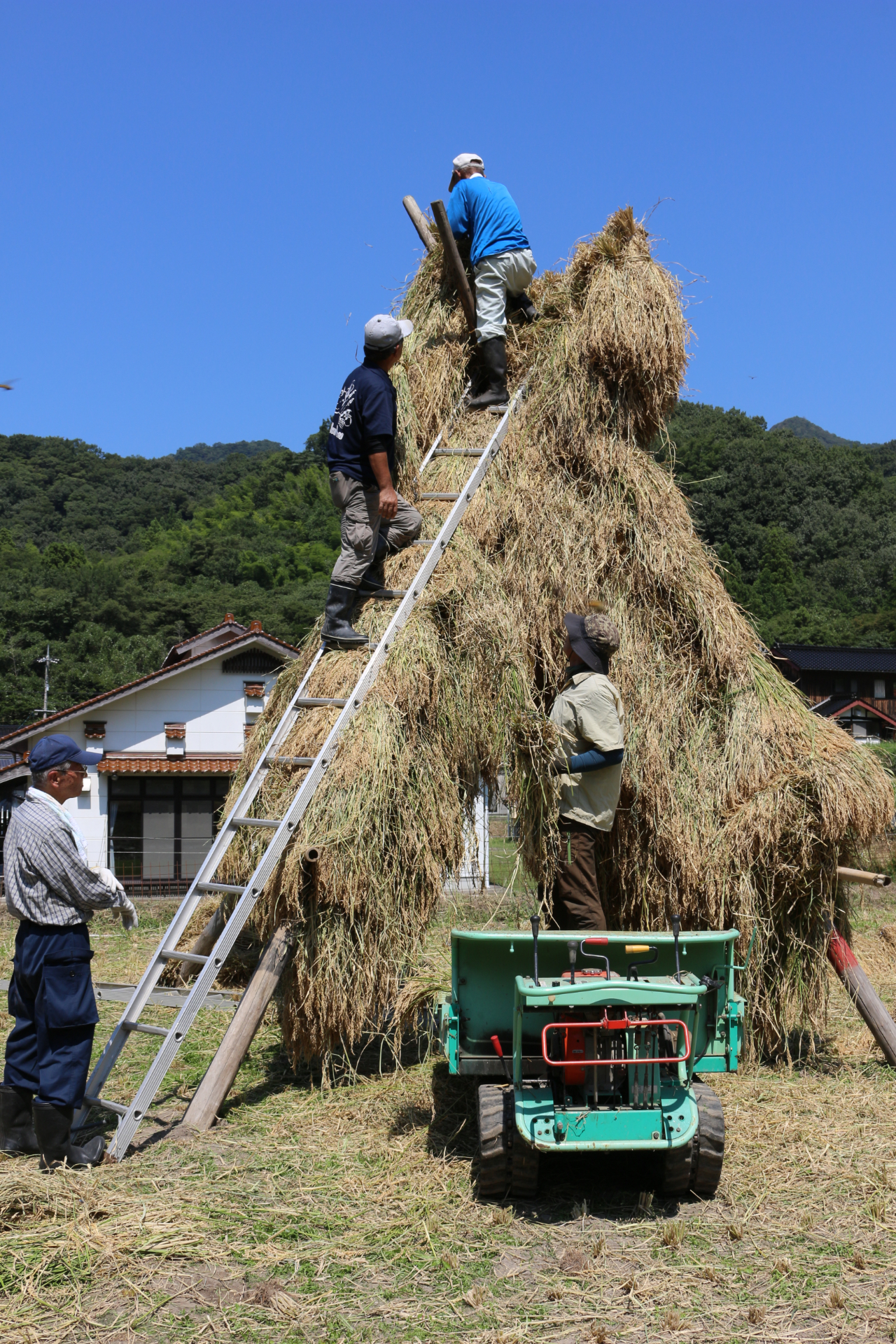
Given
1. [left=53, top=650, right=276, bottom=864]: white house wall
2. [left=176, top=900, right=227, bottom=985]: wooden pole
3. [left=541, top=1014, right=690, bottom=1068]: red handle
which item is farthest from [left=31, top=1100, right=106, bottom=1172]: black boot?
[left=53, top=650, right=276, bottom=864]: white house wall

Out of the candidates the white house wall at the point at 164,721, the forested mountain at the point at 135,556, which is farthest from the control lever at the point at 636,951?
the forested mountain at the point at 135,556

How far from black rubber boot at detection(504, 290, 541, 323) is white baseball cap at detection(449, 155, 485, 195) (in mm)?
881

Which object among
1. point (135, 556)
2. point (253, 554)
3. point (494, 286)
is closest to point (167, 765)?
point (494, 286)

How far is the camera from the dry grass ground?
343cm

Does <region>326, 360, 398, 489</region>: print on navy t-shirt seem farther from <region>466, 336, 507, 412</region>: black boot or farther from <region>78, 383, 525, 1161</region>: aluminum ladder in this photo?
<region>466, 336, 507, 412</region>: black boot

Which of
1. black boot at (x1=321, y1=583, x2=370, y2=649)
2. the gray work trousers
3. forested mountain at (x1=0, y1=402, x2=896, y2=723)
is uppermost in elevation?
forested mountain at (x1=0, y1=402, x2=896, y2=723)

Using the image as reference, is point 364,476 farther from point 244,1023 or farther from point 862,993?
point 862,993

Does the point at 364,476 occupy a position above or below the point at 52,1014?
above

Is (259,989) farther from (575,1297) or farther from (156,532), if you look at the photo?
(156,532)

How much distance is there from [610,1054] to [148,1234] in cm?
185

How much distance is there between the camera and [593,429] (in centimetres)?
682

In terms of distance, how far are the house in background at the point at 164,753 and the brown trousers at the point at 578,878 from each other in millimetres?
17612

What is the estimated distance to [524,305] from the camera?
291 inches

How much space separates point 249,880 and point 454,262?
4276 millimetres
